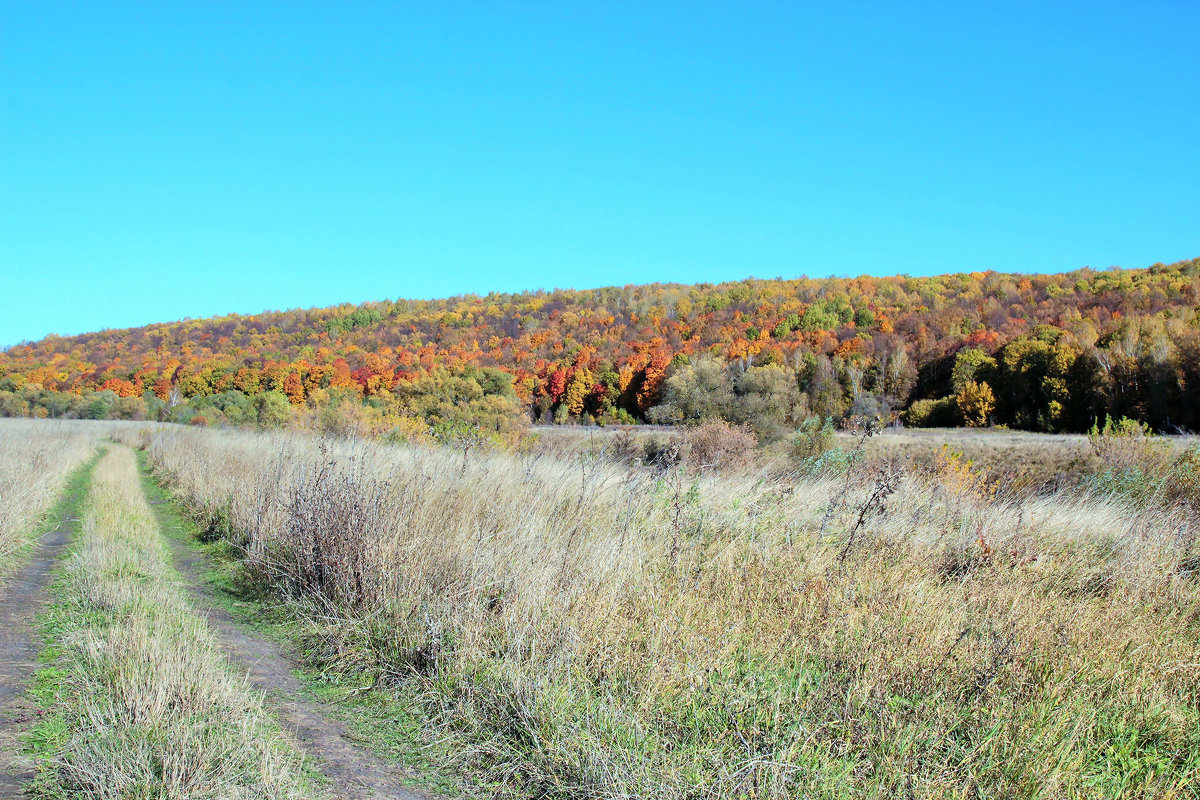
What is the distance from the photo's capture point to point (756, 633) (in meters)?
4.04

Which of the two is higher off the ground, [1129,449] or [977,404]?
[977,404]

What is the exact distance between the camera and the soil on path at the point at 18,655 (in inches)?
119

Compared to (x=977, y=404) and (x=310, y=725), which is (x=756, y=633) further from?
(x=977, y=404)

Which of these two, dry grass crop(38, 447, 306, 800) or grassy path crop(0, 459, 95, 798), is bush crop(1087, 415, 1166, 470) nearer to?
dry grass crop(38, 447, 306, 800)

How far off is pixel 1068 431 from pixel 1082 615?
146ft

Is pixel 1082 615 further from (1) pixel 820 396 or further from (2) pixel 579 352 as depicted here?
(2) pixel 579 352

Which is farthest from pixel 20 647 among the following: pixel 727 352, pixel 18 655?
pixel 727 352

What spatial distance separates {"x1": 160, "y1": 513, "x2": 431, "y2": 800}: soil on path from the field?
0.03 m

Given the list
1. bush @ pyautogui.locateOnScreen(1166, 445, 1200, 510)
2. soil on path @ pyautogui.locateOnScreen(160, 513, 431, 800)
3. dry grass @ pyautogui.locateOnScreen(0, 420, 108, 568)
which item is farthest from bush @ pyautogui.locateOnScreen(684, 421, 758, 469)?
soil on path @ pyautogui.locateOnScreen(160, 513, 431, 800)

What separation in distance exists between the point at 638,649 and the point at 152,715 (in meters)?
2.37

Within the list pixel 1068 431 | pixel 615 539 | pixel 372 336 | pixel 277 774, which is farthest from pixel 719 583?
pixel 372 336

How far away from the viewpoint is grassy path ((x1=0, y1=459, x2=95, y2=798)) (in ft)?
9.98

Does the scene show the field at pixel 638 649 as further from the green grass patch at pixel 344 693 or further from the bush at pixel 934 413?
the bush at pixel 934 413

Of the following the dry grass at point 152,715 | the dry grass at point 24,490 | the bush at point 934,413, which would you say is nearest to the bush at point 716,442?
the dry grass at point 24,490
